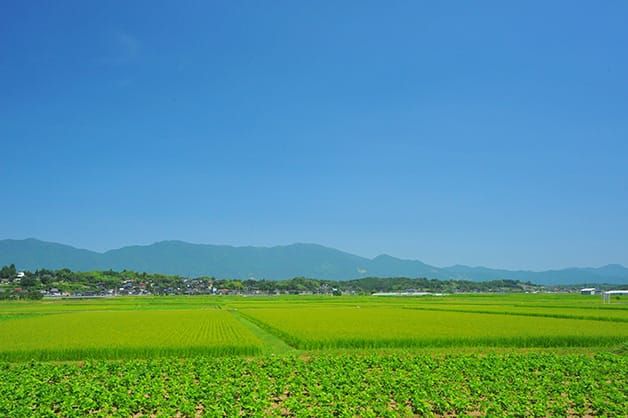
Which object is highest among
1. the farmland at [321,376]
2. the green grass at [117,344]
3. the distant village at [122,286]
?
the farmland at [321,376]

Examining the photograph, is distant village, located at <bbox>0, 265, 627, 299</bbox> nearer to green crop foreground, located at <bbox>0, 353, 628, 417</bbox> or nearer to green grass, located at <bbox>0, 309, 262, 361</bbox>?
green grass, located at <bbox>0, 309, 262, 361</bbox>

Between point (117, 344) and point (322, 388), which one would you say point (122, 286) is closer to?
point (117, 344)

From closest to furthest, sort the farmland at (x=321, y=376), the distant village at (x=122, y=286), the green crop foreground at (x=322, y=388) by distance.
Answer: the green crop foreground at (x=322, y=388) < the farmland at (x=321, y=376) < the distant village at (x=122, y=286)

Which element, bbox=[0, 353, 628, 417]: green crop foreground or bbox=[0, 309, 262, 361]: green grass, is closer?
bbox=[0, 353, 628, 417]: green crop foreground

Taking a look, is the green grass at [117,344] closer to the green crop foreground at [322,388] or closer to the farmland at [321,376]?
the farmland at [321,376]

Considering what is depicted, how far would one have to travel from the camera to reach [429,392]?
13992 millimetres

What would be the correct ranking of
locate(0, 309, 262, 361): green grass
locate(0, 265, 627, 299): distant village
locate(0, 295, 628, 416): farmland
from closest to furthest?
locate(0, 295, 628, 416): farmland, locate(0, 309, 262, 361): green grass, locate(0, 265, 627, 299): distant village

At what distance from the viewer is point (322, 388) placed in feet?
46.8

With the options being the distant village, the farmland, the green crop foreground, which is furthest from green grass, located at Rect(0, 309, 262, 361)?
the distant village

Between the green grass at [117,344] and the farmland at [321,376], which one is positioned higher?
the farmland at [321,376]

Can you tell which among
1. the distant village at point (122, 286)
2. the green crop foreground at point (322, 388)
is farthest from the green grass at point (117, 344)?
the distant village at point (122, 286)

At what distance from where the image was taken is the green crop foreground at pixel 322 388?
12.4 metres

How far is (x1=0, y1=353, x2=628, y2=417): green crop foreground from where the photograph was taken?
40.8 ft

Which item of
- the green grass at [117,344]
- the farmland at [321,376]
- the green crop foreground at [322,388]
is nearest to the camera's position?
the green crop foreground at [322,388]
